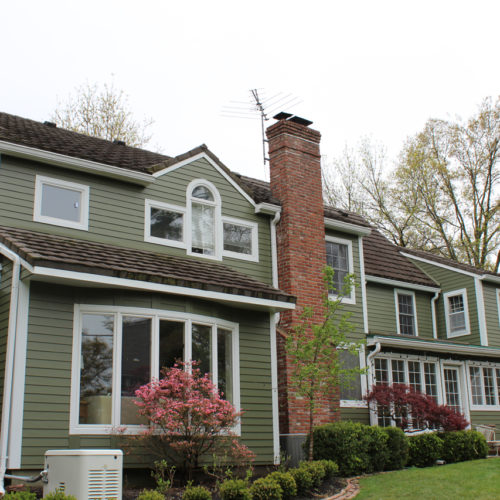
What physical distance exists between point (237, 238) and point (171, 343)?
166 inches

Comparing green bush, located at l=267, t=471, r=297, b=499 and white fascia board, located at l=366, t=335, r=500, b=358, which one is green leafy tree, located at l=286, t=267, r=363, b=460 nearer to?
green bush, located at l=267, t=471, r=297, b=499

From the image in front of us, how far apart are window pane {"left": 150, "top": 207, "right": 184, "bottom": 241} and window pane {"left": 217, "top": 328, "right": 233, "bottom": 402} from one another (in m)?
2.64

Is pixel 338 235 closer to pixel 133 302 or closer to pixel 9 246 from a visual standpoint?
pixel 133 302

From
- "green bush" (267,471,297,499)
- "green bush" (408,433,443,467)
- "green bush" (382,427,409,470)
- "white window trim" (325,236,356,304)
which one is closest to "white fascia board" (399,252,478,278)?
"white window trim" (325,236,356,304)

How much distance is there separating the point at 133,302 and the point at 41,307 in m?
1.46

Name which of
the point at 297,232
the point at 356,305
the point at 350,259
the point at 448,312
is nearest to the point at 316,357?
the point at 297,232

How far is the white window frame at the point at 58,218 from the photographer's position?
39.8ft

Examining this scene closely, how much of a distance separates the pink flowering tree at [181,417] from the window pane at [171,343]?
0.36m

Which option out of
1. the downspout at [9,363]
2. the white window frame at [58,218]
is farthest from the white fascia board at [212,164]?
the downspout at [9,363]

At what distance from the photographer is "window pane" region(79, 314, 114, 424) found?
1028 cm

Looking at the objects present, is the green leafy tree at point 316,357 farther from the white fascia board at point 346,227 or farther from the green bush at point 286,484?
the white fascia board at point 346,227

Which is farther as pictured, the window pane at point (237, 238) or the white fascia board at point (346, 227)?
the white fascia board at point (346, 227)

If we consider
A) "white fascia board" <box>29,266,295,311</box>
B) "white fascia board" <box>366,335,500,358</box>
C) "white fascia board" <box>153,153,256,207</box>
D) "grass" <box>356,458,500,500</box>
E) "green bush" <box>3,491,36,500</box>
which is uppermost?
"white fascia board" <box>153,153,256,207</box>

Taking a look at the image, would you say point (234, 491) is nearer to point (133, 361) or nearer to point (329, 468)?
point (329, 468)
